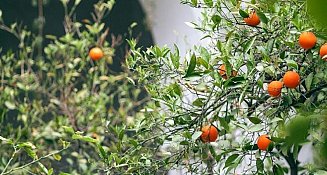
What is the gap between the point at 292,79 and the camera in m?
1.33

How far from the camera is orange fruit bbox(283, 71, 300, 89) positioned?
133cm

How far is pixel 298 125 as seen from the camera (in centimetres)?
23

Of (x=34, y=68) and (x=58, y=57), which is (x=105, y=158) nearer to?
→ (x=58, y=57)

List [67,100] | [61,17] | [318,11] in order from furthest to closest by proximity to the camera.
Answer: [61,17]
[67,100]
[318,11]

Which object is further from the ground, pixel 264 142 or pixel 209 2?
pixel 209 2

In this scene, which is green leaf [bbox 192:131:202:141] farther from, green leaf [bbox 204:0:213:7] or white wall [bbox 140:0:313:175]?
white wall [bbox 140:0:313:175]

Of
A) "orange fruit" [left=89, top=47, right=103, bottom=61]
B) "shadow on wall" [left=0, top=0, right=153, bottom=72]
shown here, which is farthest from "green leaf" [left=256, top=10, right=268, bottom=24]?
"shadow on wall" [left=0, top=0, right=153, bottom=72]

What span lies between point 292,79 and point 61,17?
9.95 ft

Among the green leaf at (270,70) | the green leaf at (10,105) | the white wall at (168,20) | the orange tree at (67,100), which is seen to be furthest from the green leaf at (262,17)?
the white wall at (168,20)

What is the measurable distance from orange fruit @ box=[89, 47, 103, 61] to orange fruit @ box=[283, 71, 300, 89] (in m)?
1.96

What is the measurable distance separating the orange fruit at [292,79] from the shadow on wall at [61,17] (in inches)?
103

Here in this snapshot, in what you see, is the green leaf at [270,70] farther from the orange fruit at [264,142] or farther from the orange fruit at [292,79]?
the orange fruit at [264,142]

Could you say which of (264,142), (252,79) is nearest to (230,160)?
(264,142)

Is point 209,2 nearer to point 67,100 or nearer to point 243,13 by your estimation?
point 243,13
